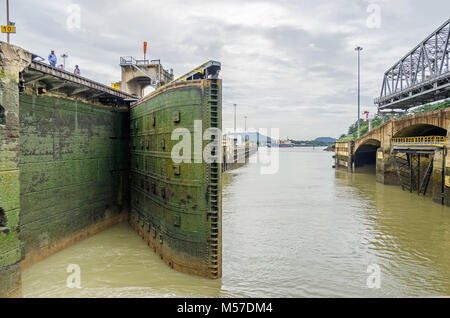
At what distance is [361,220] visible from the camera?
71.4 feet

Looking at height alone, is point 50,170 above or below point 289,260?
above

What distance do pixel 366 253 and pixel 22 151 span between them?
16456 millimetres

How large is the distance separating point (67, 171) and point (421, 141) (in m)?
32.7

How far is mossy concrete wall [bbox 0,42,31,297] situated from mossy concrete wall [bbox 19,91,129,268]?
342 cm

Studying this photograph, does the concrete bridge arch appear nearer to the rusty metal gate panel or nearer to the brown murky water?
the brown murky water

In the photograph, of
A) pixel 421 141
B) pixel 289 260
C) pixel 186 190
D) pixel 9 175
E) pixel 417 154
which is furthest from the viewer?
pixel 421 141

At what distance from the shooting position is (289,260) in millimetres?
14312

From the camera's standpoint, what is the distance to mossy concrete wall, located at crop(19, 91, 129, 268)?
13.0 m

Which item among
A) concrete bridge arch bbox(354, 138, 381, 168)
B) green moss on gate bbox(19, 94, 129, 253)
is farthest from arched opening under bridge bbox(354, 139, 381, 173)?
green moss on gate bbox(19, 94, 129, 253)

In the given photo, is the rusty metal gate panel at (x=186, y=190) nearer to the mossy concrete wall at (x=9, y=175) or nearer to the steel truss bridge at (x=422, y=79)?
the mossy concrete wall at (x=9, y=175)

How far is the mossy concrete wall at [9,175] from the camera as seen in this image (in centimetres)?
909

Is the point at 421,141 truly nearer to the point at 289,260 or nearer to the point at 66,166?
the point at 289,260

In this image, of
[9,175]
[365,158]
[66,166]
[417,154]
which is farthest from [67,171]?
[365,158]
